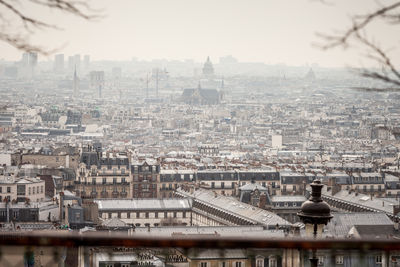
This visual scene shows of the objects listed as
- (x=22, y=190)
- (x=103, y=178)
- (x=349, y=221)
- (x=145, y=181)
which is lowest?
(x=145, y=181)

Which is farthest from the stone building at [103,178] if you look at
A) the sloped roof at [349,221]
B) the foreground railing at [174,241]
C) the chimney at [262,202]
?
the foreground railing at [174,241]

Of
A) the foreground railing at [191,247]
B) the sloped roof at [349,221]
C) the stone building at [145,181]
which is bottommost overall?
the stone building at [145,181]

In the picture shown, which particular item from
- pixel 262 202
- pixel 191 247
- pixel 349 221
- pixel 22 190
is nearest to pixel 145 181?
pixel 22 190

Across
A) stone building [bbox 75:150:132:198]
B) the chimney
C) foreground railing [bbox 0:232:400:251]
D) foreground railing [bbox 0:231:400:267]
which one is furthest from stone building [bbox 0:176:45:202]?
foreground railing [bbox 0:232:400:251]

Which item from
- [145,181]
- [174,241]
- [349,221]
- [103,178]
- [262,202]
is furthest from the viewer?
[145,181]

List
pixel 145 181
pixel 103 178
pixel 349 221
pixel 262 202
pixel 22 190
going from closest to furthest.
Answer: pixel 349 221 < pixel 262 202 < pixel 22 190 < pixel 103 178 < pixel 145 181

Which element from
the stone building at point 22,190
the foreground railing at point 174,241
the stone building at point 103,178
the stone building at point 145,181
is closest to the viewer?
the foreground railing at point 174,241

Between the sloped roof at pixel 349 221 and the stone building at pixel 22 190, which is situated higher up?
the sloped roof at pixel 349 221

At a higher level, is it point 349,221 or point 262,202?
point 349,221

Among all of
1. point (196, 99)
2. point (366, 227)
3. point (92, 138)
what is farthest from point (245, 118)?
point (366, 227)

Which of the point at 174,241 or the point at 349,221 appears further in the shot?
the point at 349,221

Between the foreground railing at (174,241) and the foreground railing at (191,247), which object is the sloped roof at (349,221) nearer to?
the foreground railing at (191,247)

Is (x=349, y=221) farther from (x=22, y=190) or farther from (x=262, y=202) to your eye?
(x=22, y=190)
